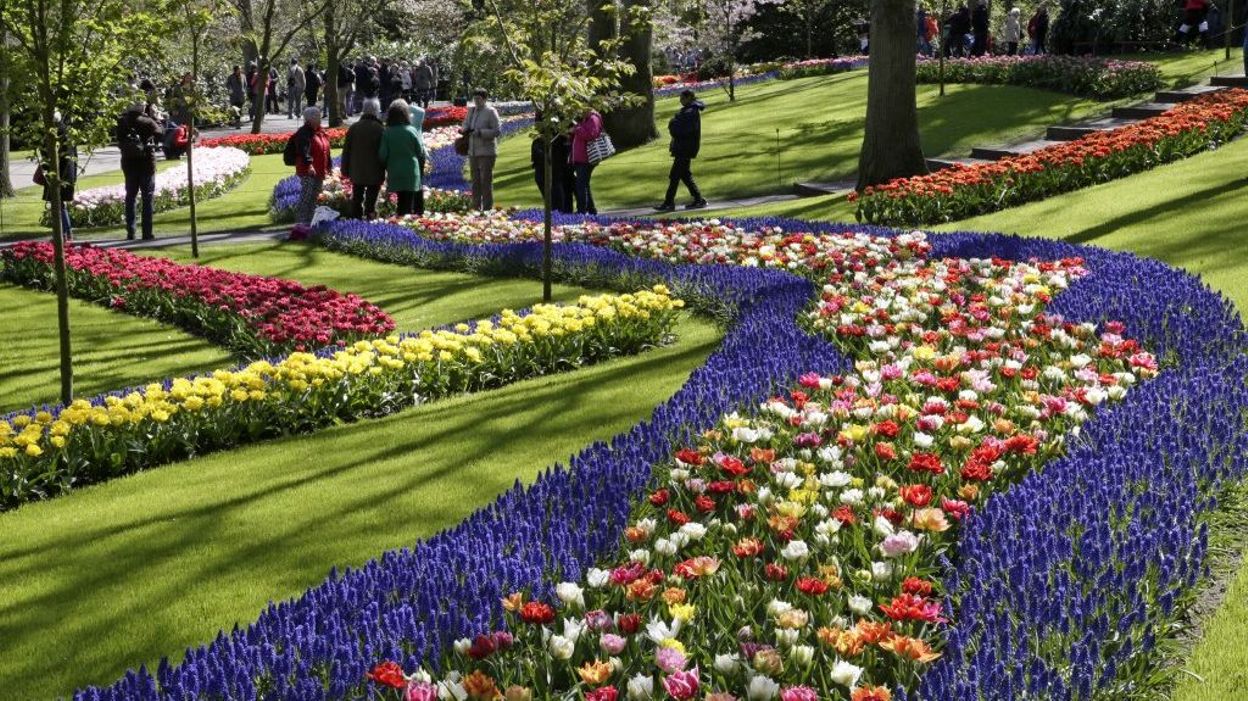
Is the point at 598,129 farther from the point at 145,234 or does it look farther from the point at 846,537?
the point at 846,537

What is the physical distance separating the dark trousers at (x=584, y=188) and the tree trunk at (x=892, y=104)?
11.8 ft

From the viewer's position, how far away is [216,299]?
418 inches

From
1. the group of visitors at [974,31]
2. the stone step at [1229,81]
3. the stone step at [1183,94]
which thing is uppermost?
the group of visitors at [974,31]

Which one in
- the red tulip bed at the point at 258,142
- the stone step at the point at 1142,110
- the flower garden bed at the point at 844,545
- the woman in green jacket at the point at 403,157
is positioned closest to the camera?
the flower garden bed at the point at 844,545

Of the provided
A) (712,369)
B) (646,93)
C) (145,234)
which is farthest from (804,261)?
→ (646,93)

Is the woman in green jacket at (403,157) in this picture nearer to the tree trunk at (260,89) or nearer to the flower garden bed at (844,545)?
the flower garden bed at (844,545)

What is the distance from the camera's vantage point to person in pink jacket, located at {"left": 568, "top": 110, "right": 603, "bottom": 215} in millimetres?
16234

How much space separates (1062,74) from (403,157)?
13588mm

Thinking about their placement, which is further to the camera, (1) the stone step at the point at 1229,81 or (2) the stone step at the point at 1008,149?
(1) the stone step at the point at 1229,81

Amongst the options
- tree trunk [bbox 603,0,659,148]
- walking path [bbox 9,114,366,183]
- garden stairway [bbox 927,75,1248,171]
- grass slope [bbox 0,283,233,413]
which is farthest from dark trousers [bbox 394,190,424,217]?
tree trunk [bbox 603,0,659,148]

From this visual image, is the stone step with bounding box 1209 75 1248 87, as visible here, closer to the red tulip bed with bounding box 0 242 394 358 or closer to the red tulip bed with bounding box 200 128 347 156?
the red tulip bed with bounding box 0 242 394 358

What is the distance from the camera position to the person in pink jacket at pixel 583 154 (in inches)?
639

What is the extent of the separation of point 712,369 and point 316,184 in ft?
35.2

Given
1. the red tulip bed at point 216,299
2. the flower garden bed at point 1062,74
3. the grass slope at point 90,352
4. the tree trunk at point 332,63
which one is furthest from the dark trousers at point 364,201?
the tree trunk at point 332,63
